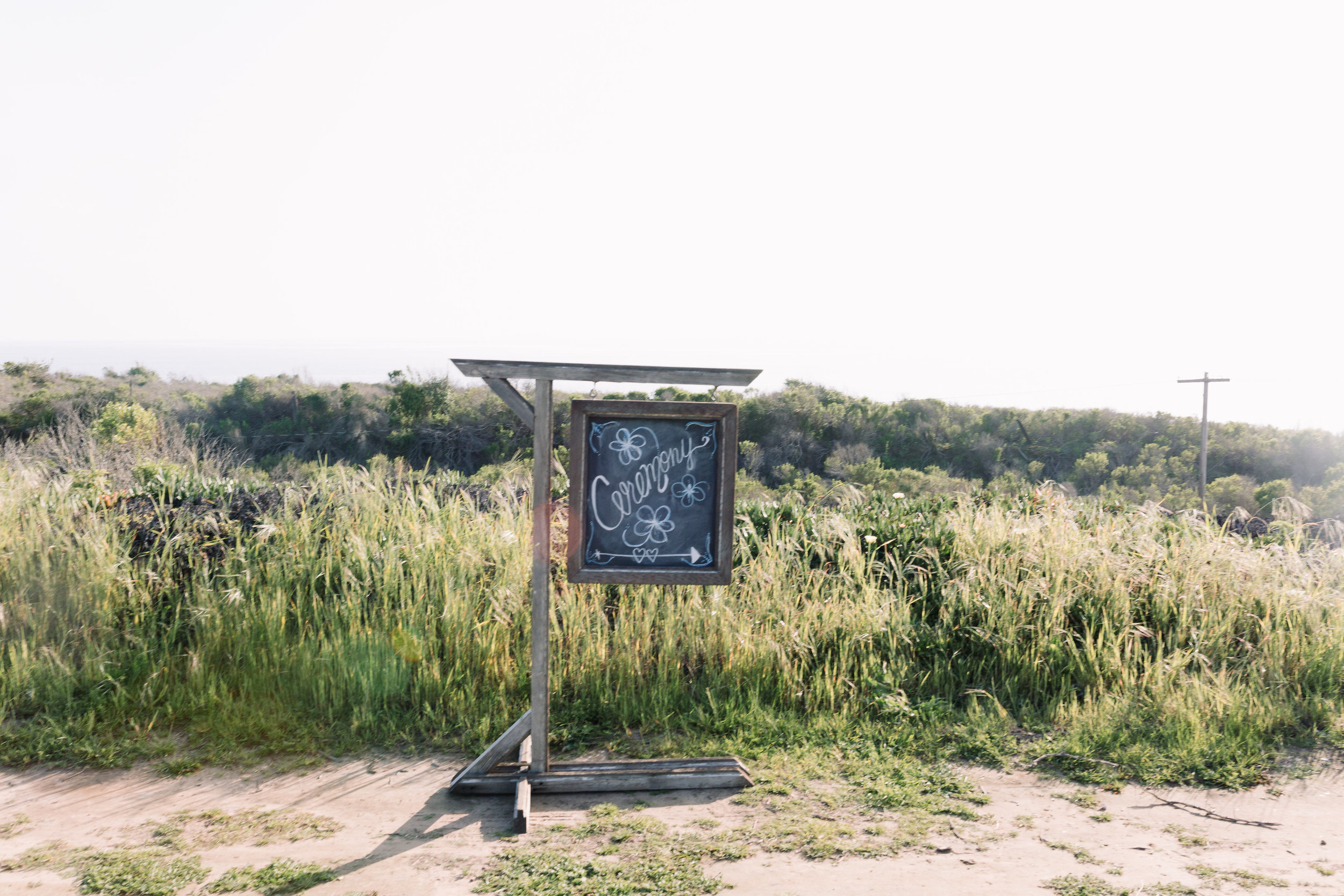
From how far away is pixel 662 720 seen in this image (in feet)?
14.8

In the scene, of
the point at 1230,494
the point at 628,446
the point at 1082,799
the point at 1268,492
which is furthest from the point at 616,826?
the point at 1230,494

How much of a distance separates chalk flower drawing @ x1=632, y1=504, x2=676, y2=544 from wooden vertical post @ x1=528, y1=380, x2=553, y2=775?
446mm

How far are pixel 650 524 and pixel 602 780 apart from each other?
4.00ft

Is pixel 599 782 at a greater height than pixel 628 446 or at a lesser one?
lesser

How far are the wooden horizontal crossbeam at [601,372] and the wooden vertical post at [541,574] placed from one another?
0.09 metres

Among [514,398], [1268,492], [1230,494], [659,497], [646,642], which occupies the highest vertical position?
[514,398]

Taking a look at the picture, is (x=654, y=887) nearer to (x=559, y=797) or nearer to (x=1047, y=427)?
(x=559, y=797)

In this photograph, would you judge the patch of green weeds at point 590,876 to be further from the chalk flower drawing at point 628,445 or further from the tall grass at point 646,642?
the chalk flower drawing at point 628,445

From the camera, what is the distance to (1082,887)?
3.01 meters

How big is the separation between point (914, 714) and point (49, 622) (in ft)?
16.8

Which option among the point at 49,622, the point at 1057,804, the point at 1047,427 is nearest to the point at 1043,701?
the point at 1057,804

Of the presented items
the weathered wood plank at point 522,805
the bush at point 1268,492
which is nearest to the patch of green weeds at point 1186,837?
the weathered wood plank at point 522,805

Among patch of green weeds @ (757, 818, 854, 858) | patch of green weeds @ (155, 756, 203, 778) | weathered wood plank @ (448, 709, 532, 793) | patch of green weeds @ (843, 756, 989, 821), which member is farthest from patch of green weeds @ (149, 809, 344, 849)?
patch of green weeds @ (843, 756, 989, 821)

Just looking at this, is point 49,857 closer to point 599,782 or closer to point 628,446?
point 599,782
